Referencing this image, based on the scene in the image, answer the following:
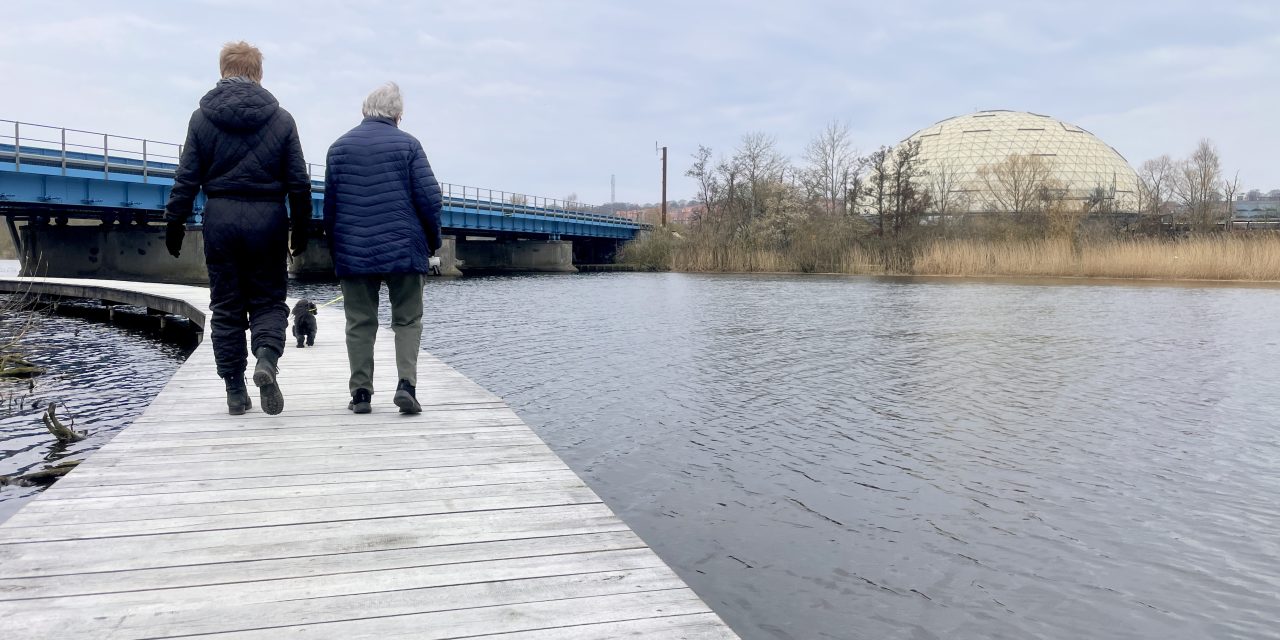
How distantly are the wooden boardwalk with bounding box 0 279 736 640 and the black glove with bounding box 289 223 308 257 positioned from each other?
1.06m

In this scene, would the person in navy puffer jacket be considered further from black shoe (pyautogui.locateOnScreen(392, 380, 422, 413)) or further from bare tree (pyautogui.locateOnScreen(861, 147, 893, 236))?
bare tree (pyautogui.locateOnScreen(861, 147, 893, 236))

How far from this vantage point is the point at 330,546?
3160mm

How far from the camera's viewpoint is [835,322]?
61.3 feet

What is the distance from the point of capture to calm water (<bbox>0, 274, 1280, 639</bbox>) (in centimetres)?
443

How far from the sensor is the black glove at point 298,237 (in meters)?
5.18

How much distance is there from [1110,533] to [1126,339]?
11.1 metres

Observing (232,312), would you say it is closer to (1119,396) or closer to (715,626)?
(715,626)

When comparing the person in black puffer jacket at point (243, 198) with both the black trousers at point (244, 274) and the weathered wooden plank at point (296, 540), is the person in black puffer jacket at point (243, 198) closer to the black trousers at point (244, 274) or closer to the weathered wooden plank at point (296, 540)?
the black trousers at point (244, 274)

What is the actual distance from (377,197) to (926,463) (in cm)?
449

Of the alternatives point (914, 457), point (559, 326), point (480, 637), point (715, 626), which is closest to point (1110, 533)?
point (914, 457)

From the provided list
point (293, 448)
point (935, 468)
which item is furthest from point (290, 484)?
point (935, 468)

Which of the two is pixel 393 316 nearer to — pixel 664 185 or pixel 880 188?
pixel 880 188

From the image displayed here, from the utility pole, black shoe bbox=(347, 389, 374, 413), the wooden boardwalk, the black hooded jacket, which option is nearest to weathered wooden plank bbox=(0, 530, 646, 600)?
the wooden boardwalk

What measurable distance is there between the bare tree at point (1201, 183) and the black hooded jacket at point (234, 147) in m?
63.2
